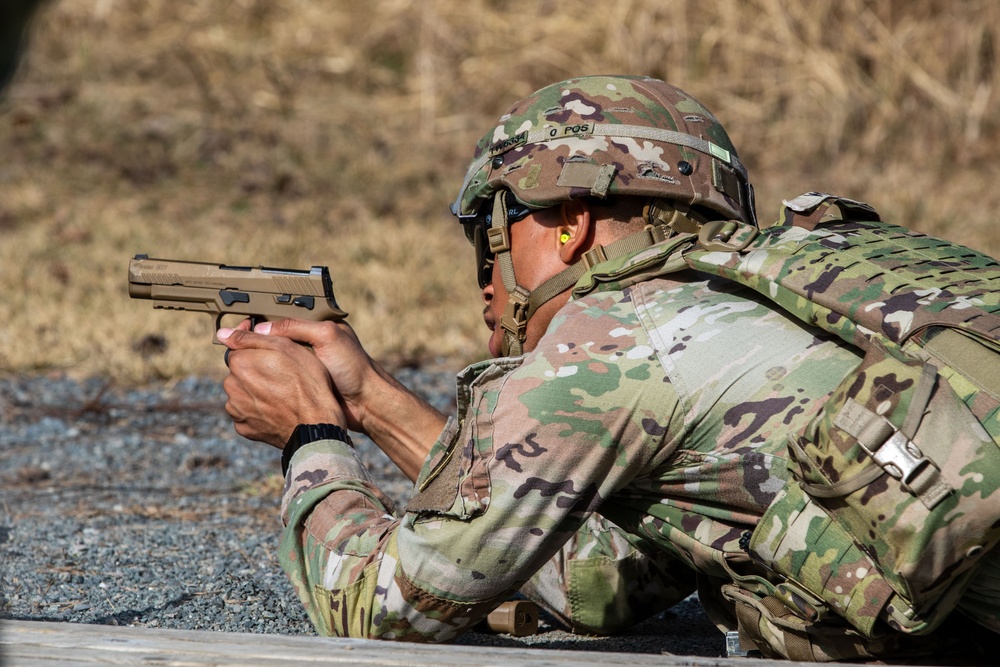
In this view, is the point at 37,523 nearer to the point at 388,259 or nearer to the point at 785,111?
the point at 388,259

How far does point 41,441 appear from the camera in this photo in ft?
16.9

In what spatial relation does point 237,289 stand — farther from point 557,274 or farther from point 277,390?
point 557,274

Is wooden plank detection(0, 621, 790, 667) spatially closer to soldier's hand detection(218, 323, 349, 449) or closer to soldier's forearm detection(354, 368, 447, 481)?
soldier's hand detection(218, 323, 349, 449)

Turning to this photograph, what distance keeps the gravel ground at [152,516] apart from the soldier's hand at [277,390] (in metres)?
0.54

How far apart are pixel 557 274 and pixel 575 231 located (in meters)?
0.10

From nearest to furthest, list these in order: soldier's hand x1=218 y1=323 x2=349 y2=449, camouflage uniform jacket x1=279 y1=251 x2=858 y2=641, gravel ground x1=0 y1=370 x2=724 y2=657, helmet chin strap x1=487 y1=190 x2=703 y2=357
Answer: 1. camouflage uniform jacket x1=279 y1=251 x2=858 y2=641
2. helmet chin strap x1=487 y1=190 x2=703 y2=357
3. soldier's hand x1=218 y1=323 x2=349 y2=449
4. gravel ground x1=0 y1=370 x2=724 y2=657

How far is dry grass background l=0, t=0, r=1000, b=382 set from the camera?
25.8 ft

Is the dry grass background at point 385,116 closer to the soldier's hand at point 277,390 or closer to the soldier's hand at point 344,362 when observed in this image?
the soldier's hand at point 344,362

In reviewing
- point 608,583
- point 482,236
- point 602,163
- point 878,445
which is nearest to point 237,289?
point 482,236

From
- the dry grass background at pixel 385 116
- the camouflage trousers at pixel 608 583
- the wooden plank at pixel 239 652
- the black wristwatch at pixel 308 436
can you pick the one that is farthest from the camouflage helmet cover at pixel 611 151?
the dry grass background at pixel 385 116

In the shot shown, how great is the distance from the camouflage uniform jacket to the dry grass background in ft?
14.2

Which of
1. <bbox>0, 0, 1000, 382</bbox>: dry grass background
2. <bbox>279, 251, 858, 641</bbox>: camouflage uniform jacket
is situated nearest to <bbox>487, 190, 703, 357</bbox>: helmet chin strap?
<bbox>279, 251, 858, 641</bbox>: camouflage uniform jacket

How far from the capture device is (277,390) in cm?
295

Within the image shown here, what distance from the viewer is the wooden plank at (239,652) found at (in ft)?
6.68
